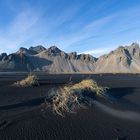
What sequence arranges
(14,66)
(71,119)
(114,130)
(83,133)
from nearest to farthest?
(83,133) → (114,130) → (71,119) → (14,66)

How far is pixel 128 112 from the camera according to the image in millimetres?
15016

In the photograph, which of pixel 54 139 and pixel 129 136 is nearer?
pixel 54 139

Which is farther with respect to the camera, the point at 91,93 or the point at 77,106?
the point at 91,93

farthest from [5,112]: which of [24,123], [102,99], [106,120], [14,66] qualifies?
[14,66]

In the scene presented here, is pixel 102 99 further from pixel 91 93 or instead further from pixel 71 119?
pixel 71 119

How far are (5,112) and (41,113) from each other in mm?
1947

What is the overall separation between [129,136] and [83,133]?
1570 mm

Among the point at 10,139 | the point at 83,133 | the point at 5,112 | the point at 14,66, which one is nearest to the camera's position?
the point at 10,139

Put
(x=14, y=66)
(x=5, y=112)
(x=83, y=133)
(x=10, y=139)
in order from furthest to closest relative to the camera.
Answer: (x=14, y=66)
(x=5, y=112)
(x=83, y=133)
(x=10, y=139)

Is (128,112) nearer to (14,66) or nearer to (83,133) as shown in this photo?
(83,133)

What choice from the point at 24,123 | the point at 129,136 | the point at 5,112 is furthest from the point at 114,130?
the point at 5,112

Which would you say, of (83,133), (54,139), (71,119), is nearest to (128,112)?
(71,119)

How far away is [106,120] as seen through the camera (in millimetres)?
12617

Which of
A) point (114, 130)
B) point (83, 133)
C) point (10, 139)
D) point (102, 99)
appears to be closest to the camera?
point (10, 139)
